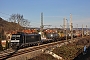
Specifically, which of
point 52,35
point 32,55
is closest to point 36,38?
point 32,55

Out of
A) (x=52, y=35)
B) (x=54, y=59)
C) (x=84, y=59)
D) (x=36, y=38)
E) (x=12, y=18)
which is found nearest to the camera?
(x=54, y=59)

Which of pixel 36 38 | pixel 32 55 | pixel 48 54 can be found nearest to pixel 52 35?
pixel 36 38

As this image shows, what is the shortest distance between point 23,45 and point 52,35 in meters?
28.2

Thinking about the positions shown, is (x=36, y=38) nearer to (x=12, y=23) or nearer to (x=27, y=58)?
(x=27, y=58)

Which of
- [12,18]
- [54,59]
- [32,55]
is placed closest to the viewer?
[32,55]

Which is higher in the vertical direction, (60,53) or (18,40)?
(18,40)

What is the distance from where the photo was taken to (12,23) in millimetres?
81875

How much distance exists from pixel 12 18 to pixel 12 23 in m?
2.29

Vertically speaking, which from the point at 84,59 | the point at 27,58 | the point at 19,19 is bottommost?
the point at 84,59

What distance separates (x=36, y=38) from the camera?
40.8 metres

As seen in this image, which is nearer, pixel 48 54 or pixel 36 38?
pixel 48 54

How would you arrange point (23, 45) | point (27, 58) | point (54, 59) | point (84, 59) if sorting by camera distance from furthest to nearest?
point (23, 45) < point (84, 59) < point (54, 59) < point (27, 58)

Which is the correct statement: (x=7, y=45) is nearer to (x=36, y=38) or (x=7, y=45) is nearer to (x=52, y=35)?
(x=36, y=38)

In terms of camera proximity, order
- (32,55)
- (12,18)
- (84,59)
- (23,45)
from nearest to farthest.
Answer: (32,55)
(84,59)
(23,45)
(12,18)
